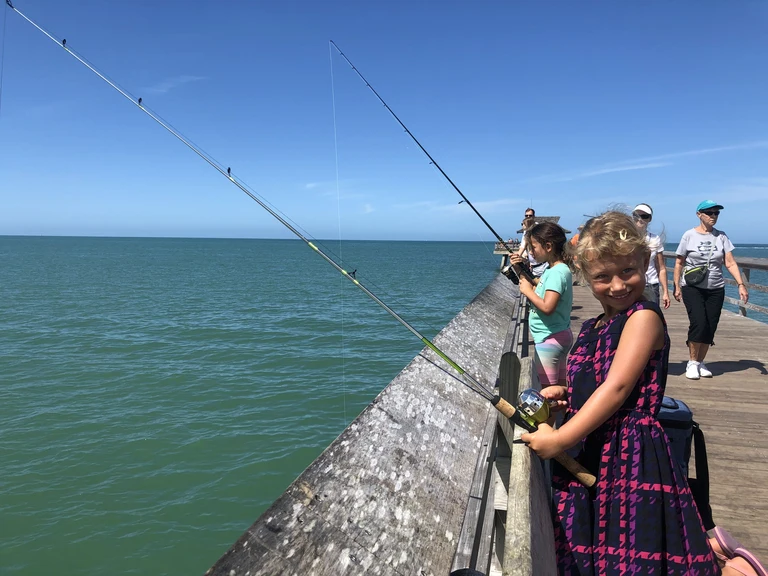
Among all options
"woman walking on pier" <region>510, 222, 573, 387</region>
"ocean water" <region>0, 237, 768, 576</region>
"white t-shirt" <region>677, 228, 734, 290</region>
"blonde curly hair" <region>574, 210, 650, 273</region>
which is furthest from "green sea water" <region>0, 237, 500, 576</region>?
"blonde curly hair" <region>574, 210, 650, 273</region>

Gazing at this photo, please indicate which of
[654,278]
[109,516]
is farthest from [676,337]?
[109,516]

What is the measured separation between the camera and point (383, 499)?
2.08 meters

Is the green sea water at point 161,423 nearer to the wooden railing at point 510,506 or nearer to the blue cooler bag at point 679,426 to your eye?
the wooden railing at point 510,506

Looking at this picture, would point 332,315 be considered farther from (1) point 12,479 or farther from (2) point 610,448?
(2) point 610,448

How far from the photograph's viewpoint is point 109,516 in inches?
278

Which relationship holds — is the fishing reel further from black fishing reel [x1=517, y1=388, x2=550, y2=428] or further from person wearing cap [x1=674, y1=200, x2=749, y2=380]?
person wearing cap [x1=674, y1=200, x2=749, y2=380]

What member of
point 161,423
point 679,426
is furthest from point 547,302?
point 161,423

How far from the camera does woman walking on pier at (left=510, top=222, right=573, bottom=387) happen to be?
12.0 feet

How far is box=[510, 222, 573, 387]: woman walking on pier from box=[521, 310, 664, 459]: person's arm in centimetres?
192

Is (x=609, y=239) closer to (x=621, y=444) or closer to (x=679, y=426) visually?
(x=621, y=444)

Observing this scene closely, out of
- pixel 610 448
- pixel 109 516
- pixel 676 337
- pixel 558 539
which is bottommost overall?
pixel 109 516

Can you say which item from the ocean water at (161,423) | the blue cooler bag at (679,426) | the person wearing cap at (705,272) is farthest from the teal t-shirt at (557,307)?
the ocean water at (161,423)

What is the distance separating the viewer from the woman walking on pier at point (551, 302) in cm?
365

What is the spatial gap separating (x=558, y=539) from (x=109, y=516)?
7331 mm
